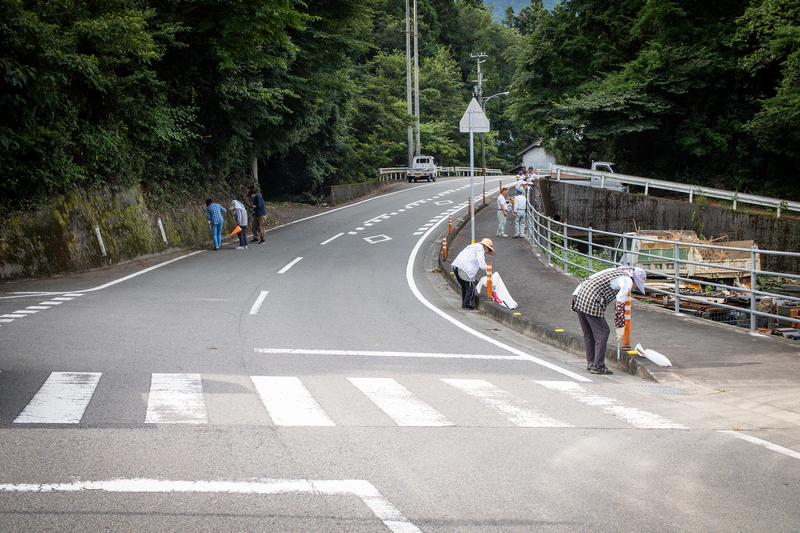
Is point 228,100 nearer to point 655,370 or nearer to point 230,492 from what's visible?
point 655,370

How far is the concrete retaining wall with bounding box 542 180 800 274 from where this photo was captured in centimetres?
2262

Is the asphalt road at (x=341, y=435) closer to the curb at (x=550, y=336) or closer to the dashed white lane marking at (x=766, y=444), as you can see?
the dashed white lane marking at (x=766, y=444)

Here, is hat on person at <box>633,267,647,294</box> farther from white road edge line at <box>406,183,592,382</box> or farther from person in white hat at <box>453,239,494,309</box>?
person in white hat at <box>453,239,494,309</box>

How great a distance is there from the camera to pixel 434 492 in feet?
15.1

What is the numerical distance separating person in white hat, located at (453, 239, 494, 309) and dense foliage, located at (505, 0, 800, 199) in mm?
19375

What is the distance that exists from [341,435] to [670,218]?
2511 cm

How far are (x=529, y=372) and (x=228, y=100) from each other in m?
18.8

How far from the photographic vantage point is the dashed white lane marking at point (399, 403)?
20.7ft

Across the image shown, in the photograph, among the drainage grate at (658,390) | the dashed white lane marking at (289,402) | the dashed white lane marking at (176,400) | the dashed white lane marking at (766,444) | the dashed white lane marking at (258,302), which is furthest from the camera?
the dashed white lane marking at (258,302)

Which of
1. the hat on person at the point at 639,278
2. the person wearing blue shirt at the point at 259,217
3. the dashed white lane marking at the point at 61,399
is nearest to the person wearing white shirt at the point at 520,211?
the person wearing blue shirt at the point at 259,217

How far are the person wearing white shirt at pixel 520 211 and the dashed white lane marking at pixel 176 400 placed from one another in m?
17.6

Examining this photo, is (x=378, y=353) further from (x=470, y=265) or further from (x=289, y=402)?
(x=470, y=265)

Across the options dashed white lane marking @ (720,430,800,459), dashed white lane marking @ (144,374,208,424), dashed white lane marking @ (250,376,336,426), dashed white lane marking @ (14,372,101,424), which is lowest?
dashed white lane marking @ (720,430,800,459)

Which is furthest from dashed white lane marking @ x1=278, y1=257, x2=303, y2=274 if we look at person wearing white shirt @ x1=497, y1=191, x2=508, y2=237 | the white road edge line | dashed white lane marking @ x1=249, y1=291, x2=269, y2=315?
person wearing white shirt @ x1=497, y1=191, x2=508, y2=237
